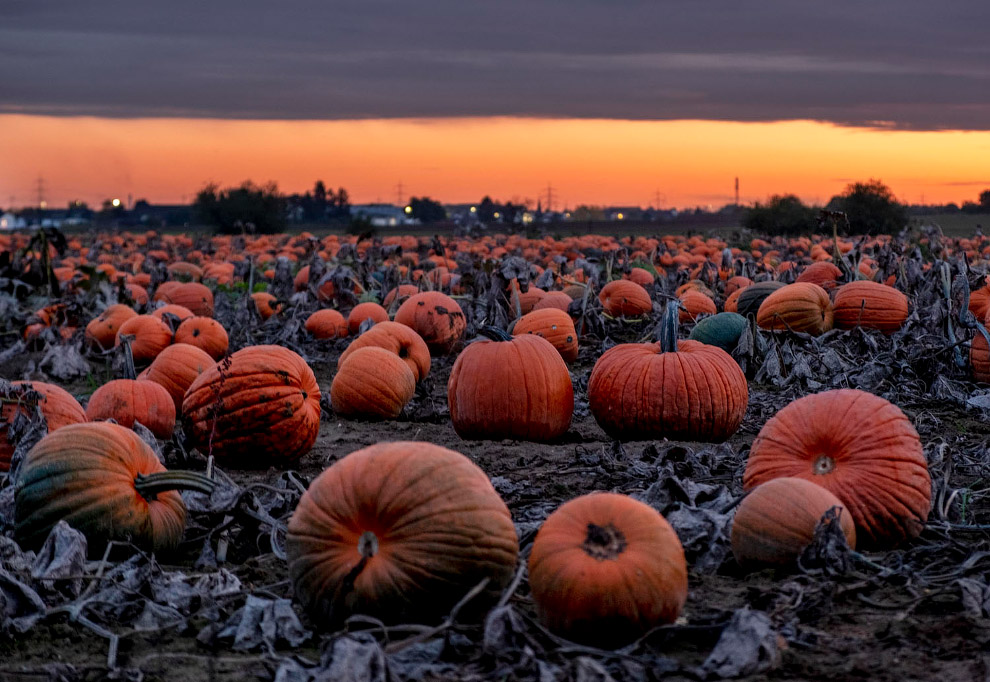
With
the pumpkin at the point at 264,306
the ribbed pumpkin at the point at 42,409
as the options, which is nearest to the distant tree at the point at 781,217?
the pumpkin at the point at 264,306

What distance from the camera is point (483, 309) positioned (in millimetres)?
12219

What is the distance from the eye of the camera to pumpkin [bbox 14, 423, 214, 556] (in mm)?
4465

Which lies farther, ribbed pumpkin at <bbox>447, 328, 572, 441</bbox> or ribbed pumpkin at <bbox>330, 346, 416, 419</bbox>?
ribbed pumpkin at <bbox>330, 346, 416, 419</bbox>

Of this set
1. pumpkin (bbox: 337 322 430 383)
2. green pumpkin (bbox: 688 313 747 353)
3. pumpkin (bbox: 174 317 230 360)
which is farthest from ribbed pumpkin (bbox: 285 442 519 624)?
pumpkin (bbox: 174 317 230 360)

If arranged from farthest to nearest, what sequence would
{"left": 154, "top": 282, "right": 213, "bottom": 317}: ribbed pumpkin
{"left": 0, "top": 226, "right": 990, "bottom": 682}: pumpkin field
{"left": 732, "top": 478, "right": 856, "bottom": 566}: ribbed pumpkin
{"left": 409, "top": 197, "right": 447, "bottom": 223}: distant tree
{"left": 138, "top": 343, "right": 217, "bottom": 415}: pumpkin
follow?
{"left": 409, "top": 197, "right": 447, "bottom": 223}: distant tree → {"left": 154, "top": 282, "right": 213, "bottom": 317}: ribbed pumpkin → {"left": 138, "top": 343, "right": 217, "bottom": 415}: pumpkin → {"left": 732, "top": 478, "right": 856, "bottom": 566}: ribbed pumpkin → {"left": 0, "top": 226, "right": 990, "bottom": 682}: pumpkin field

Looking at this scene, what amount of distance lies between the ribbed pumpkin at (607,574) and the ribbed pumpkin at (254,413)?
2.99m

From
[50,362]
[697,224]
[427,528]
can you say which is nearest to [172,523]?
[427,528]

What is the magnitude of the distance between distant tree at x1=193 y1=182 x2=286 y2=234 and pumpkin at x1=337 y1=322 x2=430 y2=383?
3745cm

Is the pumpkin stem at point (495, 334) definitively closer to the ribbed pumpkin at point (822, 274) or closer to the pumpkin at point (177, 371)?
the pumpkin at point (177, 371)

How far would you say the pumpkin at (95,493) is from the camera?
4.46 metres

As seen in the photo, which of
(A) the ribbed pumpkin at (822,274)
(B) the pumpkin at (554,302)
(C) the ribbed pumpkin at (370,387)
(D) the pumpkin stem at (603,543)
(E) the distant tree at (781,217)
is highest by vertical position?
(E) the distant tree at (781,217)

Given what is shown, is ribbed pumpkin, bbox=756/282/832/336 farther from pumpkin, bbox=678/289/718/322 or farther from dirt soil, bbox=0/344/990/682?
dirt soil, bbox=0/344/990/682

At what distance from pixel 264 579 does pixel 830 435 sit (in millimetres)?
2284

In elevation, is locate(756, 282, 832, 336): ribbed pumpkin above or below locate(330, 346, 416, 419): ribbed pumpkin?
above
